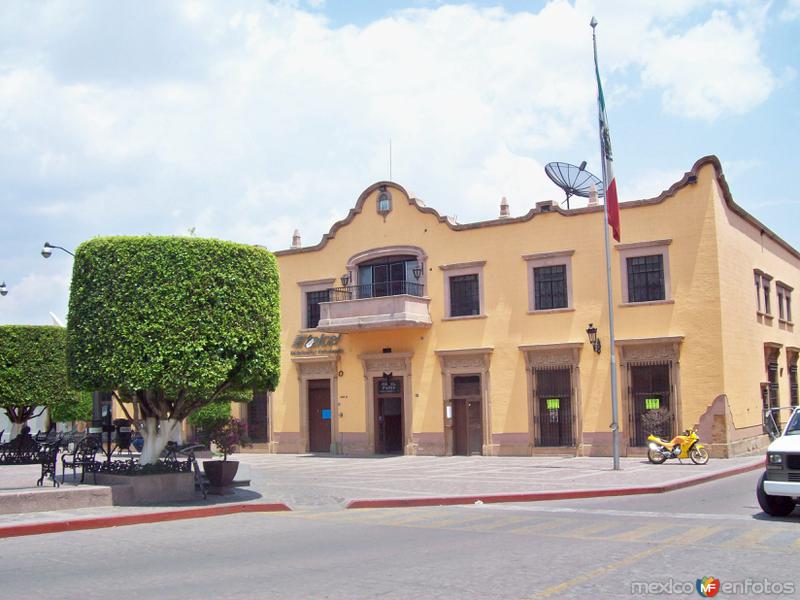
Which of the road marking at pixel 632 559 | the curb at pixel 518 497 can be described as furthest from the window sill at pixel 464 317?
the road marking at pixel 632 559

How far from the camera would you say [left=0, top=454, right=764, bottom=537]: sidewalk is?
45.5 ft

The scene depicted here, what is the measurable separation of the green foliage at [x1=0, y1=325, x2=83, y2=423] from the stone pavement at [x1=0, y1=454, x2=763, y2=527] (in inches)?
139

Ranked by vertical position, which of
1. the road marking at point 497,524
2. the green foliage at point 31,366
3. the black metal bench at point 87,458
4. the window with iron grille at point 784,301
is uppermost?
the window with iron grille at point 784,301

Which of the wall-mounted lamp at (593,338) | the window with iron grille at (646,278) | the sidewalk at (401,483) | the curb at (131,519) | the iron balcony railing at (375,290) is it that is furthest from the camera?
the iron balcony railing at (375,290)

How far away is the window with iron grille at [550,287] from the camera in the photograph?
93.0ft

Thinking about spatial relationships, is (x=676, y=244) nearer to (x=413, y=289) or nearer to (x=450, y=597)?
(x=413, y=289)

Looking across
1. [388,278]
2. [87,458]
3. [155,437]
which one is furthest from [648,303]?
[87,458]

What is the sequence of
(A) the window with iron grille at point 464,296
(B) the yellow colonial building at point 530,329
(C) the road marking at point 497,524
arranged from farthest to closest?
(A) the window with iron grille at point 464,296
(B) the yellow colonial building at point 530,329
(C) the road marking at point 497,524

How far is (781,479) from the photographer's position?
12250 mm

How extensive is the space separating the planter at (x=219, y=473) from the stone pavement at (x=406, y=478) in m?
0.28

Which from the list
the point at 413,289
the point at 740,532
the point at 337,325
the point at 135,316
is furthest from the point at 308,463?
the point at 740,532

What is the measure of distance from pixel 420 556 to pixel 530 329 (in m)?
19.5

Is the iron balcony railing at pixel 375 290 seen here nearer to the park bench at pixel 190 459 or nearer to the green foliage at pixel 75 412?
the green foliage at pixel 75 412

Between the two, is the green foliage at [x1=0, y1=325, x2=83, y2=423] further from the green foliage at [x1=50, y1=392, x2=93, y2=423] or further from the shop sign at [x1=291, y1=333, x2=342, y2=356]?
the green foliage at [x1=50, y1=392, x2=93, y2=423]
